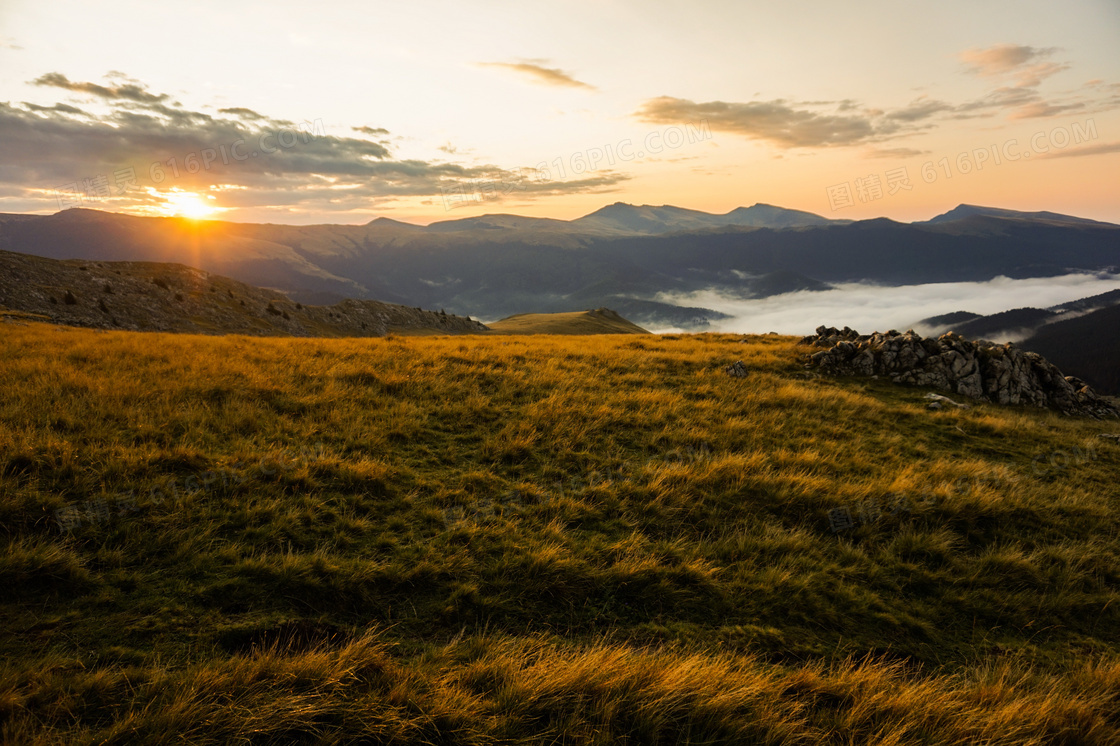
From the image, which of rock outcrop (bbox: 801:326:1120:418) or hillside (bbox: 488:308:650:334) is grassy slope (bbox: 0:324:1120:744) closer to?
rock outcrop (bbox: 801:326:1120:418)

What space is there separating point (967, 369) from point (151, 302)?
61082 mm

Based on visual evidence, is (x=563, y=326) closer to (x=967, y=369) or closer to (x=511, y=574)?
(x=967, y=369)

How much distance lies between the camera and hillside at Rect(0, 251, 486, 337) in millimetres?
36719

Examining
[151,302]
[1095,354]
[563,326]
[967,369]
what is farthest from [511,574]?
[1095,354]

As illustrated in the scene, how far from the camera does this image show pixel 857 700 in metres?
4.27

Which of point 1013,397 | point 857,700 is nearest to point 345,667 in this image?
point 857,700

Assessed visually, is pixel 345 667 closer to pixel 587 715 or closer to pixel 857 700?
pixel 587 715

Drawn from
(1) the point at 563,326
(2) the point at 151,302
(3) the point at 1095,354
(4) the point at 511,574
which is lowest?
(3) the point at 1095,354

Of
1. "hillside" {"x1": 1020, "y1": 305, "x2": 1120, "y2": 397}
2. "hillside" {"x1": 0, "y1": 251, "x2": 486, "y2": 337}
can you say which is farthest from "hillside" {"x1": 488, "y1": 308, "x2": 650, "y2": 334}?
"hillside" {"x1": 1020, "y1": 305, "x2": 1120, "y2": 397}

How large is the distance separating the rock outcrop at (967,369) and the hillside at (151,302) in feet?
144

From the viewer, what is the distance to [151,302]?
45.7m

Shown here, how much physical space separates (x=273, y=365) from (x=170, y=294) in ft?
160

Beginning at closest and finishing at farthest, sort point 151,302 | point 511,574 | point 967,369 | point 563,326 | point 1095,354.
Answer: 1. point 511,574
2. point 967,369
3. point 151,302
4. point 563,326
5. point 1095,354

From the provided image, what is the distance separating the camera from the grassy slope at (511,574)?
3.84m
